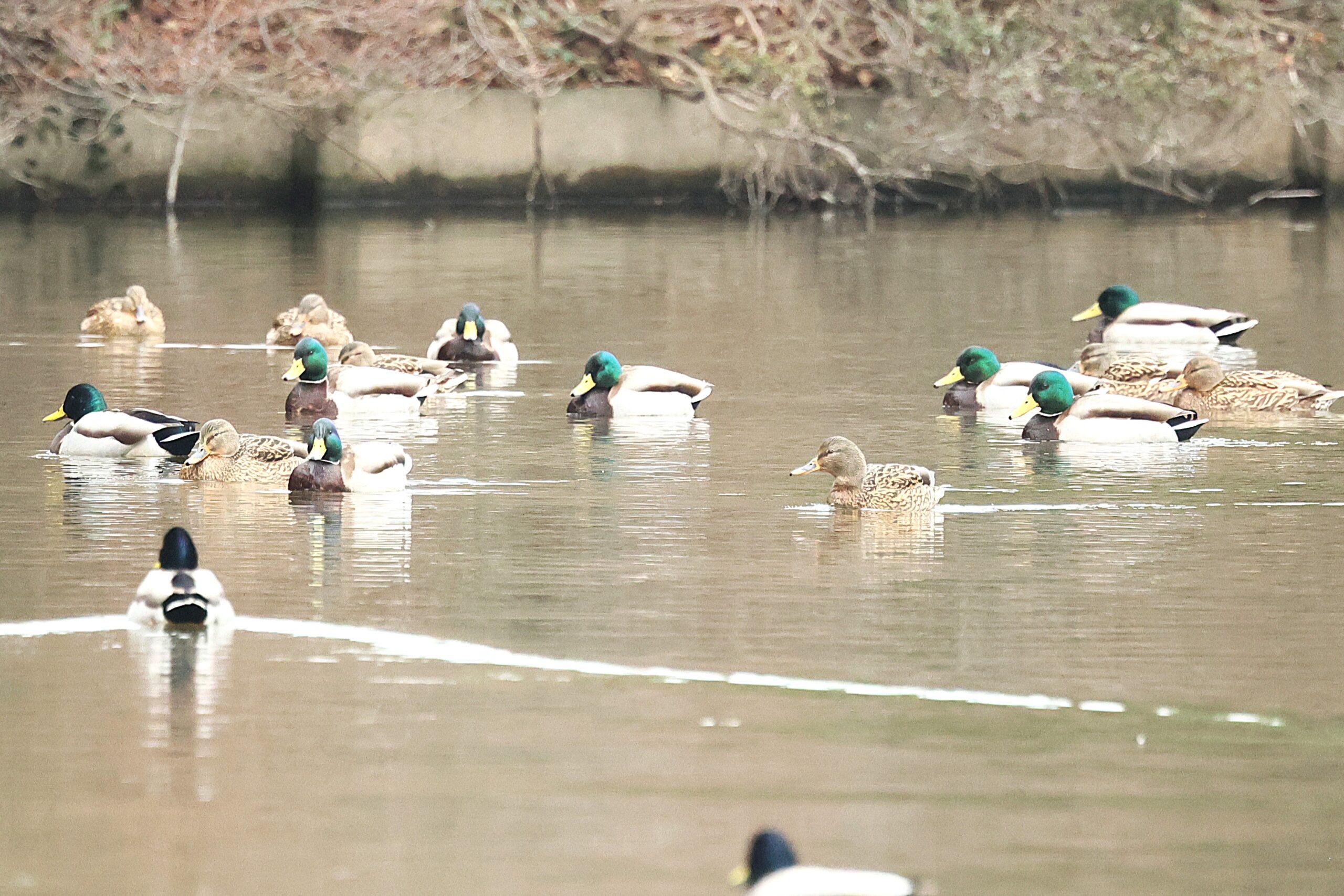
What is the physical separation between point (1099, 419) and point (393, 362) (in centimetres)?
416

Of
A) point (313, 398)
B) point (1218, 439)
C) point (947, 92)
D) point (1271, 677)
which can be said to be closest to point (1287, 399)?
point (1218, 439)

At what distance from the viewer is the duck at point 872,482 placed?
422 inches

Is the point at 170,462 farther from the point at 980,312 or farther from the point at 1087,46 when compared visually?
the point at 1087,46

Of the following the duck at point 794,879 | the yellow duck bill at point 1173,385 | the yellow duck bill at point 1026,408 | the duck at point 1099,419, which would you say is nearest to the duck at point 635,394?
the yellow duck bill at point 1026,408

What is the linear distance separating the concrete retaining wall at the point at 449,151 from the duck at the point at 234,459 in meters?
19.6

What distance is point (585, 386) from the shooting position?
1397cm

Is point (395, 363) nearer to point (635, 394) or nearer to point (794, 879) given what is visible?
point (635, 394)

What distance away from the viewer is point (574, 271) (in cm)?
2297

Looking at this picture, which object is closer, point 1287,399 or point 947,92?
point 1287,399

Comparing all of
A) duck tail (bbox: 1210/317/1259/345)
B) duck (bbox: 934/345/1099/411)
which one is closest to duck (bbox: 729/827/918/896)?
duck (bbox: 934/345/1099/411)

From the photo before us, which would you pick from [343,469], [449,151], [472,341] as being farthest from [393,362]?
[449,151]

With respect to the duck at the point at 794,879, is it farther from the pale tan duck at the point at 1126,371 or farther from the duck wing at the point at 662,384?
the pale tan duck at the point at 1126,371

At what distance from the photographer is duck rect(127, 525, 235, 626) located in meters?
7.95

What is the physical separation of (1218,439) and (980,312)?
644 centimetres
